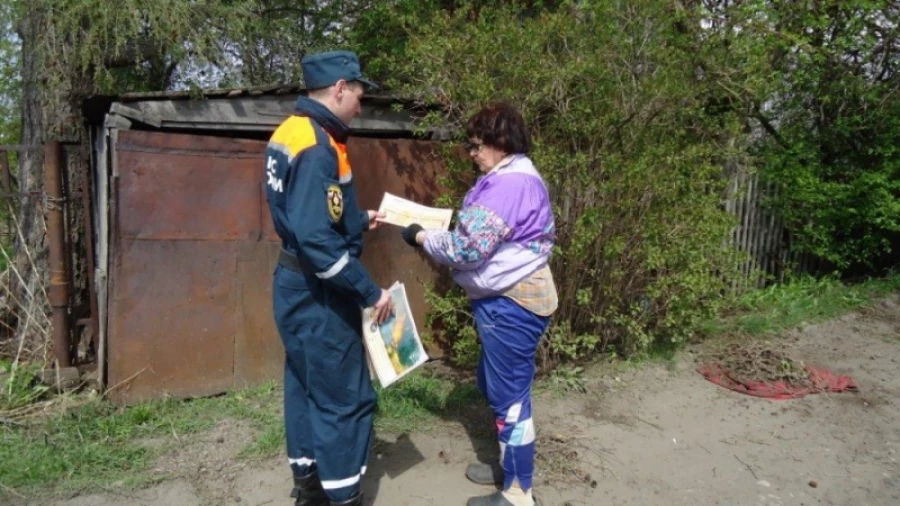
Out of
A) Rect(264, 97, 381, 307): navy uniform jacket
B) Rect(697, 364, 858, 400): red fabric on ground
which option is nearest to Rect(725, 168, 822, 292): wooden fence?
Rect(697, 364, 858, 400): red fabric on ground

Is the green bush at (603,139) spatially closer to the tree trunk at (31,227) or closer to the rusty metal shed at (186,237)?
the rusty metal shed at (186,237)

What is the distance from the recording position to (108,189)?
166 inches

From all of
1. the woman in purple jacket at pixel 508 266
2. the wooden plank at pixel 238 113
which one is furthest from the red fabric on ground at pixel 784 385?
the wooden plank at pixel 238 113

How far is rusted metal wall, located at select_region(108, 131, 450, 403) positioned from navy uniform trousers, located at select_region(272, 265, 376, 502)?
1.82 metres

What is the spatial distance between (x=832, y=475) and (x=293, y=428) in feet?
10.5

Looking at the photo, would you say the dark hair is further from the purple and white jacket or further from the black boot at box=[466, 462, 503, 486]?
the black boot at box=[466, 462, 503, 486]

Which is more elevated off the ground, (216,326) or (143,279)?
(143,279)

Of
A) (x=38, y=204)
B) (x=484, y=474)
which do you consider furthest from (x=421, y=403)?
(x=38, y=204)

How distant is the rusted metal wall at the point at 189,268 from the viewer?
419 centimetres

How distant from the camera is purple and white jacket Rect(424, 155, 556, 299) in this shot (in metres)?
2.86

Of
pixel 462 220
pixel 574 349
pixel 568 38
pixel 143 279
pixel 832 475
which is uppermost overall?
pixel 568 38

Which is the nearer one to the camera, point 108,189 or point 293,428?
point 293,428

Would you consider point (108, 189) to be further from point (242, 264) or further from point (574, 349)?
point (574, 349)

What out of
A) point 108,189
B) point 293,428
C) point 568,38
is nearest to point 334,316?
point 293,428
